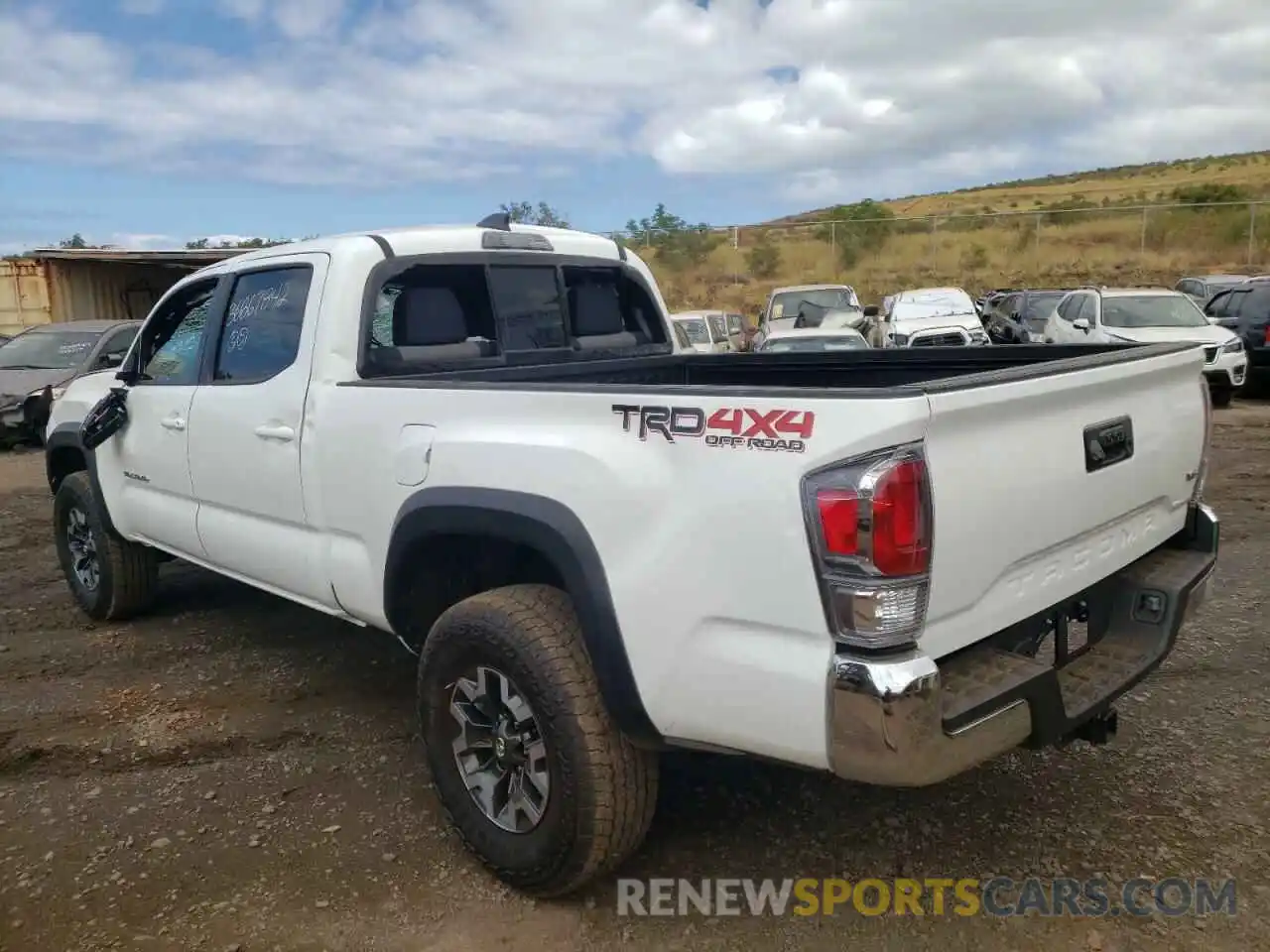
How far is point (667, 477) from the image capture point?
2.47m

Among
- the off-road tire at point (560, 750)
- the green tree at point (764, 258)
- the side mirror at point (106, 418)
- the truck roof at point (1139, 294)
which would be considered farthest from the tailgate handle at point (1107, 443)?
the green tree at point (764, 258)

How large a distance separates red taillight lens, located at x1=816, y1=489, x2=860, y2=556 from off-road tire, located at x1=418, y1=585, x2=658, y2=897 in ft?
2.77

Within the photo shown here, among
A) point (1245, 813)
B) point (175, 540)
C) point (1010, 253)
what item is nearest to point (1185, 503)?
point (1245, 813)

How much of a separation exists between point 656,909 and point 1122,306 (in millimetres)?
14576

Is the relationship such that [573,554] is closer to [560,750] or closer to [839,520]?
[560,750]

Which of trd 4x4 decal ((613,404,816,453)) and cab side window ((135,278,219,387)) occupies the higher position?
cab side window ((135,278,219,387))

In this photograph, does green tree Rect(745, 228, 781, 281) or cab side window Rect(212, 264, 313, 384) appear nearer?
cab side window Rect(212, 264, 313, 384)

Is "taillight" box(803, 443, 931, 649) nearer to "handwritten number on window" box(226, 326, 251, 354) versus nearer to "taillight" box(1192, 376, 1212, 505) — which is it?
"taillight" box(1192, 376, 1212, 505)

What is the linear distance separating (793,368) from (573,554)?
6.67ft

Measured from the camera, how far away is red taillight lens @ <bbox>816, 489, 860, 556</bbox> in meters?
2.16

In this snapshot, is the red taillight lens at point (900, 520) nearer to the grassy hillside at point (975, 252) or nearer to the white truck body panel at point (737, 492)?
the white truck body panel at point (737, 492)

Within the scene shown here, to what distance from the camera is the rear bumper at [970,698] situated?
2.16 m

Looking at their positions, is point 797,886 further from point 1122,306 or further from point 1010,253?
point 1010,253

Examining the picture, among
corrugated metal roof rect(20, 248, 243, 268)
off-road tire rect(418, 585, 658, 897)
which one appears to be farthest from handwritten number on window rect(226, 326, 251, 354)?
corrugated metal roof rect(20, 248, 243, 268)
